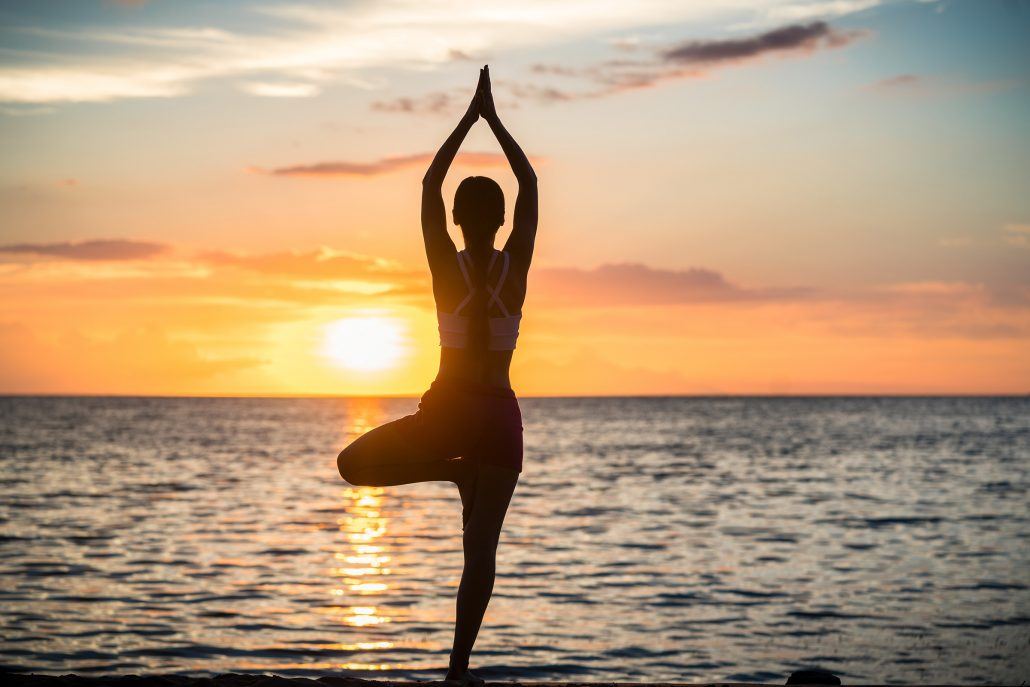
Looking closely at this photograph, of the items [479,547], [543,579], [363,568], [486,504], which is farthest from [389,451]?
[363,568]

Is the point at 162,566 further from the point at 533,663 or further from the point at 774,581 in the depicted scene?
the point at 774,581

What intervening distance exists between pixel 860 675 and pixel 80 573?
1421cm

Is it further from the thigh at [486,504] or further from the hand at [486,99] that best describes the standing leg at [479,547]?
the hand at [486,99]

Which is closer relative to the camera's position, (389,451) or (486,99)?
(389,451)

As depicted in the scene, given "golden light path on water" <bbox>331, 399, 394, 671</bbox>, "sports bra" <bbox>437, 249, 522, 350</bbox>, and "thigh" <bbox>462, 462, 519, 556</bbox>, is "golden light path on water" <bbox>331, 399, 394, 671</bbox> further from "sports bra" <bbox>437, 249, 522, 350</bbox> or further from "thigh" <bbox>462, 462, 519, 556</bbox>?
"sports bra" <bbox>437, 249, 522, 350</bbox>

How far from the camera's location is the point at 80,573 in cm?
2036

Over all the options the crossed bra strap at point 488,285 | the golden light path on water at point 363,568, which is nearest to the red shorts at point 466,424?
the crossed bra strap at point 488,285

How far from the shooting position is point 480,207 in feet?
18.2

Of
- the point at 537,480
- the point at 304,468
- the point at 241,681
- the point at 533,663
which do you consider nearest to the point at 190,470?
the point at 304,468

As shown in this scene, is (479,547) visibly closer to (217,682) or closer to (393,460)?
(393,460)

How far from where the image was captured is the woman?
544cm

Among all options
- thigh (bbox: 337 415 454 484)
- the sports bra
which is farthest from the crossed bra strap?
thigh (bbox: 337 415 454 484)

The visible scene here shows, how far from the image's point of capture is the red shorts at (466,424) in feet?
17.9

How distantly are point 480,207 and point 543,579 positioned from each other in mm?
15211
